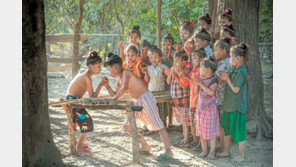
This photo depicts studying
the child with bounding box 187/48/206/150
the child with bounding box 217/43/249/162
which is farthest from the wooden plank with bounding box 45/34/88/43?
the child with bounding box 217/43/249/162

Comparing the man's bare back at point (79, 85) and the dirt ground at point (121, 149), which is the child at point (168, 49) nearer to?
the dirt ground at point (121, 149)

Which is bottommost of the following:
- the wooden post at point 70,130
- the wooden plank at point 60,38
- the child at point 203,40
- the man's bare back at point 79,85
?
the wooden post at point 70,130

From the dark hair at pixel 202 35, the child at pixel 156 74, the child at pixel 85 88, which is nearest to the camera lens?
the child at pixel 85 88

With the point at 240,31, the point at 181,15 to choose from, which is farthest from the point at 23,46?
the point at 181,15

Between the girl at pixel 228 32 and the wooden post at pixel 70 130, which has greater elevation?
the girl at pixel 228 32

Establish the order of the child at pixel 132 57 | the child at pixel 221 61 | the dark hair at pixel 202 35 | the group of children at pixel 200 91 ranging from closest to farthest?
the group of children at pixel 200 91 → the child at pixel 221 61 → the dark hair at pixel 202 35 → the child at pixel 132 57

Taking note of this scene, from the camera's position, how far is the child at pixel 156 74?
4.71m

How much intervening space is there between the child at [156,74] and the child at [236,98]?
1.01 metres

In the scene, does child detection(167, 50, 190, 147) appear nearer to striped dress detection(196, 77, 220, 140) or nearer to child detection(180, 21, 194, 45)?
striped dress detection(196, 77, 220, 140)

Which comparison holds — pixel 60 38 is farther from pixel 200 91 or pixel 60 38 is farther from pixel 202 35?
pixel 200 91

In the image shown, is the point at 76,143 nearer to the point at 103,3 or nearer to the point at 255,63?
the point at 255,63

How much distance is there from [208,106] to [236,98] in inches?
13.6

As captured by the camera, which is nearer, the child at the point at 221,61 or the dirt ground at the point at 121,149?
the dirt ground at the point at 121,149

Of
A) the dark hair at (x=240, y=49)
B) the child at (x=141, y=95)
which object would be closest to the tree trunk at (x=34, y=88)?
the child at (x=141, y=95)
